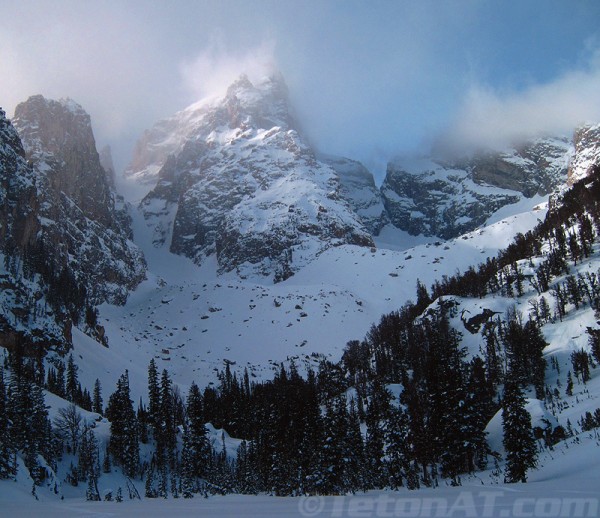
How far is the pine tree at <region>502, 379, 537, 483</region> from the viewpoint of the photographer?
106ft

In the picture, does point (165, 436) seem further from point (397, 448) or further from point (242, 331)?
point (242, 331)

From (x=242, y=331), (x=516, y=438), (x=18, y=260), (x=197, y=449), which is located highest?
(x=18, y=260)

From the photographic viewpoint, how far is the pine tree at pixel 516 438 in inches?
1271

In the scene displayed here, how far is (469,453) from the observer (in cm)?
4431

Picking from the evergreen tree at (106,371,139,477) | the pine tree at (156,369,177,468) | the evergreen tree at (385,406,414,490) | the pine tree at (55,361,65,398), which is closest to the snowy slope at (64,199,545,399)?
the pine tree at (55,361,65,398)

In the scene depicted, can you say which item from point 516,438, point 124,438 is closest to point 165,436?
point 124,438

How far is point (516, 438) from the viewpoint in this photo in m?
34.4

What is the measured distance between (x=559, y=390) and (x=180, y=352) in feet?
377

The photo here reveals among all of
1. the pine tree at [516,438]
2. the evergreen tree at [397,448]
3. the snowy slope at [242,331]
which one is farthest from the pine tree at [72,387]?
the pine tree at [516,438]

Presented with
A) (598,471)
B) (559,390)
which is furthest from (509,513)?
(559,390)

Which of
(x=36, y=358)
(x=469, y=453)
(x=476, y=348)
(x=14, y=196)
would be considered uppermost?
(x=14, y=196)

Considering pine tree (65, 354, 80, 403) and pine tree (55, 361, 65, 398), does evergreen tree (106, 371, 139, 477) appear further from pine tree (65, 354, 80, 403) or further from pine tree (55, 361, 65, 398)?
pine tree (55, 361, 65, 398)

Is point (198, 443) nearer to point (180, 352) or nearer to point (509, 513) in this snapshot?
point (509, 513)

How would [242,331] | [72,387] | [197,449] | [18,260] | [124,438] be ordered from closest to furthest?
[197,449], [124,438], [72,387], [18,260], [242,331]
